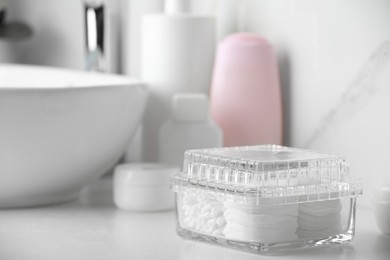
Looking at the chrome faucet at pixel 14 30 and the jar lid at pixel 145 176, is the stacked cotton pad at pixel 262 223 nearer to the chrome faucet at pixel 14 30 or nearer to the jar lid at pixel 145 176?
the jar lid at pixel 145 176

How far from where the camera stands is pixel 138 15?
3.89 feet

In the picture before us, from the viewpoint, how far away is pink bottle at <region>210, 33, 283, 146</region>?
0.99 m

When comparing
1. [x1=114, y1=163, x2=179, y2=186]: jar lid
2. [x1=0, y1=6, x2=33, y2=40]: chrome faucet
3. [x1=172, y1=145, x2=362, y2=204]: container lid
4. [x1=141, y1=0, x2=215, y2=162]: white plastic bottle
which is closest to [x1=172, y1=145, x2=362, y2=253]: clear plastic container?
[x1=172, y1=145, x2=362, y2=204]: container lid

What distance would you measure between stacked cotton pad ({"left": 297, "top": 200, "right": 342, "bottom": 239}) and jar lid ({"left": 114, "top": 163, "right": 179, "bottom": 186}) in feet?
0.68

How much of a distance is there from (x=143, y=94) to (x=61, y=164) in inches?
4.7

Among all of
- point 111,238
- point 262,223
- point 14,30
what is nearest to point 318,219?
point 262,223

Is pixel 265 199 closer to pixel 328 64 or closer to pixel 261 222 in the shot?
pixel 261 222

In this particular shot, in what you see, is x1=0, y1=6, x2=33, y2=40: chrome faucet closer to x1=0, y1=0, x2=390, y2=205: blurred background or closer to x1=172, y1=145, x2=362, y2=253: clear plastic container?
x1=0, y1=0, x2=390, y2=205: blurred background

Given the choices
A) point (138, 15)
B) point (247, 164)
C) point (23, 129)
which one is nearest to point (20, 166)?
point (23, 129)

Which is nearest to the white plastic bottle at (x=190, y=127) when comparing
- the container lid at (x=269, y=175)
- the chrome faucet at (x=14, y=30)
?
the container lid at (x=269, y=175)

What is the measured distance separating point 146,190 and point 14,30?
0.71 metres

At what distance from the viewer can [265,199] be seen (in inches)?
27.4

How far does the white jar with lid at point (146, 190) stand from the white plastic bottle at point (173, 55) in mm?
157

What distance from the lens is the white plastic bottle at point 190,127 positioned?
96cm
